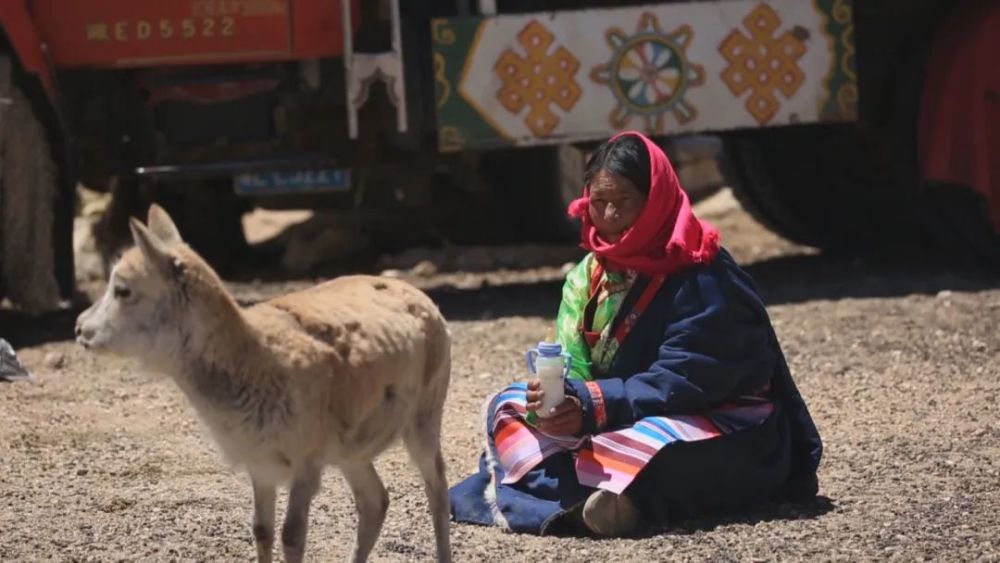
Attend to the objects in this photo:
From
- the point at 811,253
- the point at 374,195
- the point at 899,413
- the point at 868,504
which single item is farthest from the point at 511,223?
the point at 868,504

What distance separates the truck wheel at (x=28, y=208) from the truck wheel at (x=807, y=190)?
13.9ft

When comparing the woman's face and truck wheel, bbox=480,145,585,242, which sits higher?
the woman's face

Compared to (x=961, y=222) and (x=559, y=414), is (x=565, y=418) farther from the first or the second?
(x=961, y=222)

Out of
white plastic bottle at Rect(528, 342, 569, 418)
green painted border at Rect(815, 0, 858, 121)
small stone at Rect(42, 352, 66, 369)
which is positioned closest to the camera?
white plastic bottle at Rect(528, 342, 569, 418)

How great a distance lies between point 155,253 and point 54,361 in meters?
4.32

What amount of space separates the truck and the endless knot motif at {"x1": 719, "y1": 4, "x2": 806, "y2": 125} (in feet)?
0.04

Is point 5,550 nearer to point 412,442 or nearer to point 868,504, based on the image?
point 412,442

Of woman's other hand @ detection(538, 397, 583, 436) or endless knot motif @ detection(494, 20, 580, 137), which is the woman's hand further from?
endless knot motif @ detection(494, 20, 580, 137)

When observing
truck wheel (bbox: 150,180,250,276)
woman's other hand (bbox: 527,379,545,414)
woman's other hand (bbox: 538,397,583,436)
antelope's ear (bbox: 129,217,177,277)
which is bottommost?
truck wheel (bbox: 150,180,250,276)

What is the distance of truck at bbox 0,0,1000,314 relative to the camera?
30.1 feet

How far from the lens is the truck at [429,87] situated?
9.19m

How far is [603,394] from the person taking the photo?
5.39 meters

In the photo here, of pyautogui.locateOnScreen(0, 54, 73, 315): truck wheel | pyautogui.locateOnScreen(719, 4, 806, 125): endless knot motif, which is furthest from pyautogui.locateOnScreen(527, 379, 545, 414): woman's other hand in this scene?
pyautogui.locateOnScreen(719, 4, 806, 125): endless knot motif

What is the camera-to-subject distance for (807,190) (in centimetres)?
1142
